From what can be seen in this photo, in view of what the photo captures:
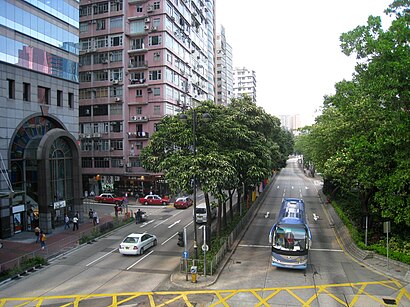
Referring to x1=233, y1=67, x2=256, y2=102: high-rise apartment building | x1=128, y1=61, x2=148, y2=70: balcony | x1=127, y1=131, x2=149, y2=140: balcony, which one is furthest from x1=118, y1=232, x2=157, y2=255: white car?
x1=233, y1=67, x2=256, y2=102: high-rise apartment building

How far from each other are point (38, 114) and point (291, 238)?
2575 cm

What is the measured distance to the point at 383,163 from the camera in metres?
22.7

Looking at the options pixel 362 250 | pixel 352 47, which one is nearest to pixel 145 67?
pixel 352 47

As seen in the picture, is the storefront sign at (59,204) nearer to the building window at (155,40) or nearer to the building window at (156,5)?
the building window at (155,40)

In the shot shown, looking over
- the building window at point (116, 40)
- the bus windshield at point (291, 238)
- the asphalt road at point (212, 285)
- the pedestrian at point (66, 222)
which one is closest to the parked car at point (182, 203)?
the pedestrian at point (66, 222)

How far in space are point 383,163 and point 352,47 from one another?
24.3 feet

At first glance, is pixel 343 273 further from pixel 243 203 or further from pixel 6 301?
pixel 243 203

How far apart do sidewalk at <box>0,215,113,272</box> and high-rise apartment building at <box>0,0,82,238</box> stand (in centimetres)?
109

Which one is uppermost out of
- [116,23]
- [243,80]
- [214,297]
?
[243,80]

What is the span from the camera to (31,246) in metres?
28.8

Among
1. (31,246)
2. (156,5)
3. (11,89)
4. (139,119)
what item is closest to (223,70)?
(156,5)

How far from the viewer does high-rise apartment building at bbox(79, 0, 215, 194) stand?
55.8m

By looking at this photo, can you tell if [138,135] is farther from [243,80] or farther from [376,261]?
[243,80]

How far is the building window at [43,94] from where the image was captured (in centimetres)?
3450
